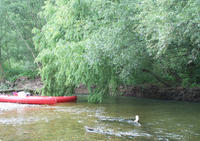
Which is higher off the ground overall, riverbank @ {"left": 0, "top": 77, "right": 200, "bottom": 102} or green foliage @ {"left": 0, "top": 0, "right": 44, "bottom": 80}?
green foliage @ {"left": 0, "top": 0, "right": 44, "bottom": 80}

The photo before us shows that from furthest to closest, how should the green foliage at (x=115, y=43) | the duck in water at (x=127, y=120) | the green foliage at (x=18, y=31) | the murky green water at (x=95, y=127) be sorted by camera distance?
the green foliage at (x=18, y=31) → the duck in water at (x=127, y=120) → the green foliage at (x=115, y=43) → the murky green water at (x=95, y=127)

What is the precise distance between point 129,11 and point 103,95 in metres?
4.86

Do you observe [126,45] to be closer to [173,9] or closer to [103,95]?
[173,9]

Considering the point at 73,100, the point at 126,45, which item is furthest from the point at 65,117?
the point at 73,100

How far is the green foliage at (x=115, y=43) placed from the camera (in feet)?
25.7

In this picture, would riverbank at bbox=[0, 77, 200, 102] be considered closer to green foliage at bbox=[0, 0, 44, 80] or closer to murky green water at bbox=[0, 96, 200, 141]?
murky green water at bbox=[0, 96, 200, 141]

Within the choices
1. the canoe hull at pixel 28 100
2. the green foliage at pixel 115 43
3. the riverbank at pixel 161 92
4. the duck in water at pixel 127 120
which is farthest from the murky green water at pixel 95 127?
the riverbank at pixel 161 92

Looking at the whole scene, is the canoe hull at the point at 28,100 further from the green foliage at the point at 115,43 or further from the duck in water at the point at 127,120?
the duck in water at the point at 127,120

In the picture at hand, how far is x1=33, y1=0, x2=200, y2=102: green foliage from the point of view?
7.82 metres

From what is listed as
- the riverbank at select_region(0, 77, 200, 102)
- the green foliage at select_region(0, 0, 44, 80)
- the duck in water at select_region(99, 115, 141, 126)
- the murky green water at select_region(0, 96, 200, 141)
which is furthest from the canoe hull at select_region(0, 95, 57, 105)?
the green foliage at select_region(0, 0, 44, 80)

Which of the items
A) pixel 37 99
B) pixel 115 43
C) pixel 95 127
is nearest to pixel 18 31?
pixel 37 99

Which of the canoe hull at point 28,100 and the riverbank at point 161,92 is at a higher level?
the riverbank at point 161,92

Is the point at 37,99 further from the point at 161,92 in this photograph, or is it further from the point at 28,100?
the point at 161,92

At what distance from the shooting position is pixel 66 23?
566 inches
